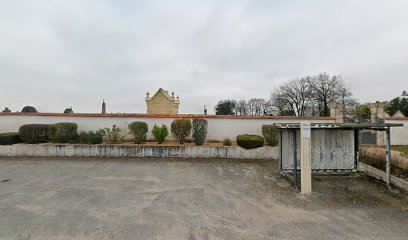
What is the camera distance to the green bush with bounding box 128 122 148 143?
1305 cm

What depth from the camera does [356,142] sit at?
923cm

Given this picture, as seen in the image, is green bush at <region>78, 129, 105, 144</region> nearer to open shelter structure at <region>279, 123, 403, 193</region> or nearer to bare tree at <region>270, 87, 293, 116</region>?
open shelter structure at <region>279, 123, 403, 193</region>

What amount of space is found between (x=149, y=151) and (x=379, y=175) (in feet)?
31.7

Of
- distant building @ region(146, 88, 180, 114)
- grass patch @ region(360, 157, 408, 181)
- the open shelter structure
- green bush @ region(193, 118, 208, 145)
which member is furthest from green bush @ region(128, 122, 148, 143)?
grass patch @ region(360, 157, 408, 181)

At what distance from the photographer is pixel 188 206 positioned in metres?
5.80

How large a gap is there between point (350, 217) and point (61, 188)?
7.70 meters

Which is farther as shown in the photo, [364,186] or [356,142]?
[356,142]

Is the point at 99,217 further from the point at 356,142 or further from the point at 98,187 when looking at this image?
the point at 356,142

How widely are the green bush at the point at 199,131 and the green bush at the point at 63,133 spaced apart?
6.51 meters

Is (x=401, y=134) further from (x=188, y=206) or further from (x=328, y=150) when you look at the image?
(x=188, y=206)

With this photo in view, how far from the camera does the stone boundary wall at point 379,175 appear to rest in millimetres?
7066

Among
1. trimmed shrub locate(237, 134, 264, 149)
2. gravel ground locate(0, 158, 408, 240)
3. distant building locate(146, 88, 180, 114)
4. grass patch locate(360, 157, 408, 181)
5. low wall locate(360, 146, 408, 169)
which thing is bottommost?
gravel ground locate(0, 158, 408, 240)

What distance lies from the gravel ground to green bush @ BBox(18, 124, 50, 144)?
336 centimetres

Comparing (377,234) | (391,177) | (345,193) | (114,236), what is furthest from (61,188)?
(391,177)
